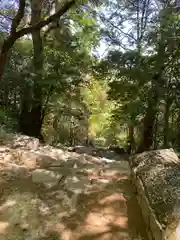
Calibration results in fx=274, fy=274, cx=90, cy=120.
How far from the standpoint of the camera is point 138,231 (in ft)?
7.99

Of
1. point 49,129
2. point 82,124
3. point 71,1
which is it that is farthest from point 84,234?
point 82,124

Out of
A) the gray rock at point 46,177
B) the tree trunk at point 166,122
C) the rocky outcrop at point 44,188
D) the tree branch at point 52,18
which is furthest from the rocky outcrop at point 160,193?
the tree trunk at point 166,122

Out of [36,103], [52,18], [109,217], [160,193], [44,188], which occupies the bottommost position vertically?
[109,217]

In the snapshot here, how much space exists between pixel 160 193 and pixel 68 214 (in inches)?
35.5

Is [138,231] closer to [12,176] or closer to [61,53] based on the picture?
[12,176]

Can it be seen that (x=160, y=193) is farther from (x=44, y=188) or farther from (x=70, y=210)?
(x=44, y=188)

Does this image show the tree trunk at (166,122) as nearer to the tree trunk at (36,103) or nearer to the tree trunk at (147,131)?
the tree trunk at (147,131)

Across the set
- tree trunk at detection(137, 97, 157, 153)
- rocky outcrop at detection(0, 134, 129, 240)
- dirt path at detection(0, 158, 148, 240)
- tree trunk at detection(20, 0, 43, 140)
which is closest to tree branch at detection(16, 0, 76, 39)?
rocky outcrop at detection(0, 134, 129, 240)

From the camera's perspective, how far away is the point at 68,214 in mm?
2658

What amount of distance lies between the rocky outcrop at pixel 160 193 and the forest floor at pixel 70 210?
209 millimetres

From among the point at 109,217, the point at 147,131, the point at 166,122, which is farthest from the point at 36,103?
the point at 109,217

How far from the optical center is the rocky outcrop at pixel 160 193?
6.54ft

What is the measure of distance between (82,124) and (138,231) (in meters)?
12.4

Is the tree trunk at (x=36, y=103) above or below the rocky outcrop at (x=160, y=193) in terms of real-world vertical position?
above
